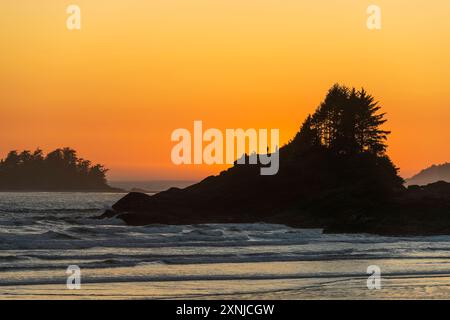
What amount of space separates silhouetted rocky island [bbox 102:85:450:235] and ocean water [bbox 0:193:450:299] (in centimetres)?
473

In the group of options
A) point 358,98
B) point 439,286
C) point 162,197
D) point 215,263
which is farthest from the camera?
point 358,98

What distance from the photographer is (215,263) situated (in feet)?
136

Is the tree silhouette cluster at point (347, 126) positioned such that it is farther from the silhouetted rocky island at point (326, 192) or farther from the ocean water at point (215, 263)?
the ocean water at point (215, 263)

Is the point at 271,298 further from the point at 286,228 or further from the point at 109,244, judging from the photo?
the point at 286,228

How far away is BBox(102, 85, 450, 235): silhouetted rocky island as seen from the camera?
63.9 m

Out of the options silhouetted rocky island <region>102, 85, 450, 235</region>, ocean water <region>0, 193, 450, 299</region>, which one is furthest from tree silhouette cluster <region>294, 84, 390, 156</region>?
ocean water <region>0, 193, 450, 299</region>

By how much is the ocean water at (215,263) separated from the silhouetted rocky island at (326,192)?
15.5ft

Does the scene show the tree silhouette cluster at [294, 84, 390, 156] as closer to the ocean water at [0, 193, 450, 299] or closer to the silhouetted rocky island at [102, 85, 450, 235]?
the silhouetted rocky island at [102, 85, 450, 235]

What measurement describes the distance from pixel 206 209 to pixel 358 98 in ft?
77.1

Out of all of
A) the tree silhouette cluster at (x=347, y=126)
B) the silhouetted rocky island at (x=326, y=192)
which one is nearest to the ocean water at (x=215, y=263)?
the silhouetted rocky island at (x=326, y=192)

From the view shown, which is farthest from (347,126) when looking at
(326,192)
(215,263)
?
(215,263)

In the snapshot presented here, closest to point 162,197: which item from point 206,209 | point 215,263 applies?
point 206,209
